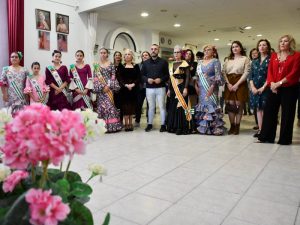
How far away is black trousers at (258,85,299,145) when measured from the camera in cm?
366

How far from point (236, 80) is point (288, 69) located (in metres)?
0.93

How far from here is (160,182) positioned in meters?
2.46

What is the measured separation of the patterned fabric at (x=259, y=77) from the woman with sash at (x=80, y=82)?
8.20 ft

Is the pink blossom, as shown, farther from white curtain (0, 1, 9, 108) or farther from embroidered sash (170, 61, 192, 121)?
white curtain (0, 1, 9, 108)

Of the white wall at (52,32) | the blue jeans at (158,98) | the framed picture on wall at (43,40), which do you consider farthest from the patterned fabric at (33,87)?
the blue jeans at (158,98)

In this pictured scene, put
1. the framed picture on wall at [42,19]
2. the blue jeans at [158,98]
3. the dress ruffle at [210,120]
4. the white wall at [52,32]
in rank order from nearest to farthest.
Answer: the dress ruffle at [210,120]
the blue jeans at [158,98]
the white wall at [52,32]
the framed picture on wall at [42,19]

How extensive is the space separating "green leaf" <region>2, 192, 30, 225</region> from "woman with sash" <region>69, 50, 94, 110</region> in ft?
13.6

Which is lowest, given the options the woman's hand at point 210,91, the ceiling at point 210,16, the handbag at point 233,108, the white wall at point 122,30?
the handbag at point 233,108

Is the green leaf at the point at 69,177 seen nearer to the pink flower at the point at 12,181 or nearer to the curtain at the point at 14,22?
the pink flower at the point at 12,181

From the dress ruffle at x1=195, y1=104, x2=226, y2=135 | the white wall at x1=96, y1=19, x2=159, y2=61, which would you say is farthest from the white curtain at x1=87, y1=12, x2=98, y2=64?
the dress ruffle at x1=195, y1=104, x2=226, y2=135

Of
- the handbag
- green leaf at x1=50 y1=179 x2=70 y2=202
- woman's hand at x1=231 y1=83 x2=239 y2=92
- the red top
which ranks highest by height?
the red top

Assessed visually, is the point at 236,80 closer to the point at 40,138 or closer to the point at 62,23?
the point at 62,23

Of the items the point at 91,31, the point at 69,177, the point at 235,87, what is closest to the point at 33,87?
the point at 91,31

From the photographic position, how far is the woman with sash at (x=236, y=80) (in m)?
4.41
